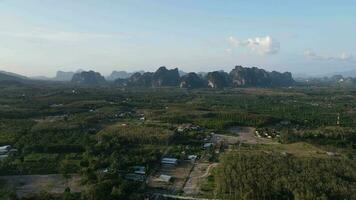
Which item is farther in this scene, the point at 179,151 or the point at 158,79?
the point at 158,79

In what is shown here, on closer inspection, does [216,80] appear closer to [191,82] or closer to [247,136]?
[191,82]

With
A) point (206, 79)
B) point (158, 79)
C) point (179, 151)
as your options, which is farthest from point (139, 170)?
point (158, 79)

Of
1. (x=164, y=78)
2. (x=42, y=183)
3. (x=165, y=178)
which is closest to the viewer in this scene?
(x=42, y=183)

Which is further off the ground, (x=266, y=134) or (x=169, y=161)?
(x=266, y=134)

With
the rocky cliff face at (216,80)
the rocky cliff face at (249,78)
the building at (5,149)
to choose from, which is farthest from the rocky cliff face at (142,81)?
the building at (5,149)

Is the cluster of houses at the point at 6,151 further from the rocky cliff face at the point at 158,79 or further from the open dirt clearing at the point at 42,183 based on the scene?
the rocky cliff face at the point at 158,79

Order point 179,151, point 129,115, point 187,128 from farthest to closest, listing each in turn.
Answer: point 129,115, point 187,128, point 179,151

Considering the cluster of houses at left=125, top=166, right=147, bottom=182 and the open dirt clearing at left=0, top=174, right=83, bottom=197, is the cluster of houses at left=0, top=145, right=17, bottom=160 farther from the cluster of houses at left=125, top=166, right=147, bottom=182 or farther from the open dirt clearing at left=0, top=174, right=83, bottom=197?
the cluster of houses at left=125, top=166, right=147, bottom=182
